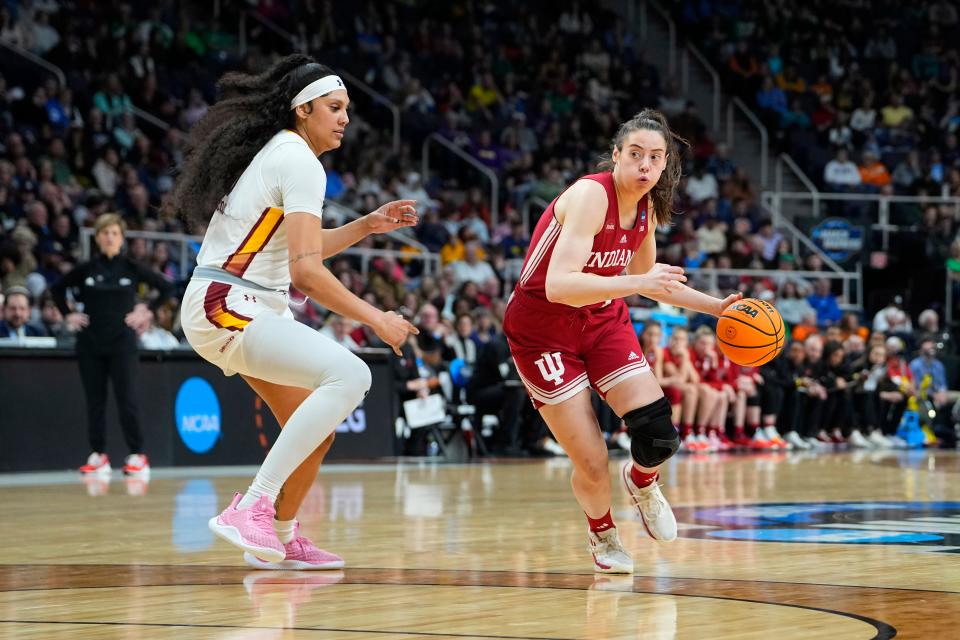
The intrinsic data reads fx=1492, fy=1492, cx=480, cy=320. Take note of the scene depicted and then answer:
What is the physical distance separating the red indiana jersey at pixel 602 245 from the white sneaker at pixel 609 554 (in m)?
0.87

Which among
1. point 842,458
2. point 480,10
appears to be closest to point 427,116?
point 480,10

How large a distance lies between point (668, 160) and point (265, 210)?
162 centimetres

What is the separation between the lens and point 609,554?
17.4 ft

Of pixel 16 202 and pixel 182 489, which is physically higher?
pixel 16 202

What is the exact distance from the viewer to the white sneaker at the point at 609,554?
207 inches

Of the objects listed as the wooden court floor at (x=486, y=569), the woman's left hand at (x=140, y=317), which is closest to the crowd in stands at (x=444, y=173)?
the woman's left hand at (x=140, y=317)

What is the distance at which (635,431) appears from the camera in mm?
5512

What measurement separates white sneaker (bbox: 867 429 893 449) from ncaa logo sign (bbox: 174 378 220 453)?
29.5ft

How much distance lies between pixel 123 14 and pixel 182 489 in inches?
424

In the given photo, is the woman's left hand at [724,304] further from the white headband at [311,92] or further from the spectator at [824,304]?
the spectator at [824,304]

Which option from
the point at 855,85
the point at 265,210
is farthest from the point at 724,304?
the point at 855,85

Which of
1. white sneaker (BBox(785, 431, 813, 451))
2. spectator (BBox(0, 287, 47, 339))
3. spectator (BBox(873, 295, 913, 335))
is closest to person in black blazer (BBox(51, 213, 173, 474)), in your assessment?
spectator (BBox(0, 287, 47, 339))

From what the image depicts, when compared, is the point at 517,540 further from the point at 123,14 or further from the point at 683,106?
the point at 683,106

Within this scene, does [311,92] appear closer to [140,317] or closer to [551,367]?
[551,367]
